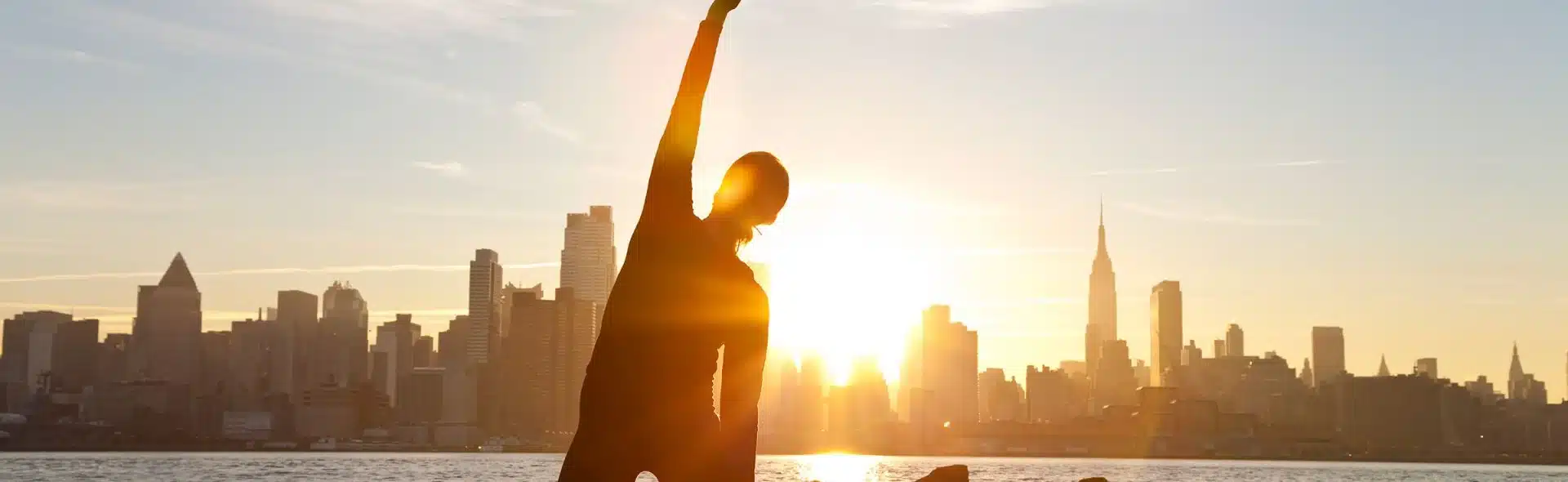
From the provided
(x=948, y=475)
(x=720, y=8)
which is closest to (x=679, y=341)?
(x=720, y=8)

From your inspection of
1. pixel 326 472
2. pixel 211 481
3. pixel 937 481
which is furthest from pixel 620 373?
pixel 326 472

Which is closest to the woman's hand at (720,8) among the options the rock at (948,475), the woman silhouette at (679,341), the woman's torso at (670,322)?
the woman silhouette at (679,341)

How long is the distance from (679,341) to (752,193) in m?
0.47

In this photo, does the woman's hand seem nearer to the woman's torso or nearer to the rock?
the woman's torso

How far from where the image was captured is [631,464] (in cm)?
474

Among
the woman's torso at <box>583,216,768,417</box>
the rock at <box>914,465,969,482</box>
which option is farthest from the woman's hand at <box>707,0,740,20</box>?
the rock at <box>914,465,969,482</box>

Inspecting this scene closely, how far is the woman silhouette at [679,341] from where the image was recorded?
4.72 meters

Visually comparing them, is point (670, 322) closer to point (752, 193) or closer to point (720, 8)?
point (752, 193)

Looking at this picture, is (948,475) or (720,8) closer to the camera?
(720,8)

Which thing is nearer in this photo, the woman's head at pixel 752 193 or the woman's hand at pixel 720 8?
the woman's head at pixel 752 193

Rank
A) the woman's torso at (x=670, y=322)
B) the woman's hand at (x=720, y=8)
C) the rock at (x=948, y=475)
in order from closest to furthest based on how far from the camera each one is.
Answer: the woman's torso at (x=670, y=322), the woman's hand at (x=720, y=8), the rock at (x=948, y=475)

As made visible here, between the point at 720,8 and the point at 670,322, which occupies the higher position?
the point at 720,8

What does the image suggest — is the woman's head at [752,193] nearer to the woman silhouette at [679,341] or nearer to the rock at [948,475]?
the woman silhouette at [679,341]

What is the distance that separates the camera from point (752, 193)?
15.8 ft
